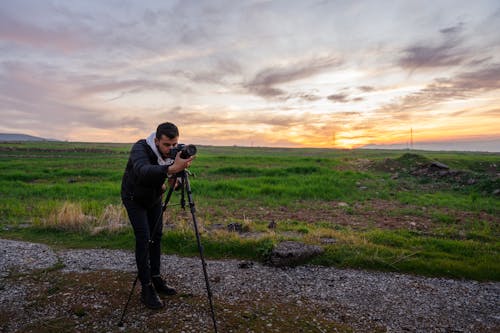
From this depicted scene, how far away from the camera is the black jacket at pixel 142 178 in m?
4.19

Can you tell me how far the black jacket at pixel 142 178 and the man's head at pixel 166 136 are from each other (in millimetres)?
218

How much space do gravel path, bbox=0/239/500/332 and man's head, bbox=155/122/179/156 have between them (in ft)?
9.13

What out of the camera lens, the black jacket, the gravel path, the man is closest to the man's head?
the man

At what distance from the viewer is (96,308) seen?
15.9 feet

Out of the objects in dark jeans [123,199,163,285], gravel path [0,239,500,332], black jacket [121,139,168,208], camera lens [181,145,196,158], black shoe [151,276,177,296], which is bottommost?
gravel path [0,239,500,332]

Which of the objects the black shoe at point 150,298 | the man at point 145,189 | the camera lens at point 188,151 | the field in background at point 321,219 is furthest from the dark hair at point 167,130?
the field in background at point 321,219

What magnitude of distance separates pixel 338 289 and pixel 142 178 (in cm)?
427

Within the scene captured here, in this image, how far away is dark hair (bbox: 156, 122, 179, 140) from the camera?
177 inches

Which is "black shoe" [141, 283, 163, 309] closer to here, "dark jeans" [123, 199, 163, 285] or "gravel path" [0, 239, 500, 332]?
"dark jeans" [123, 199, 163, 285]

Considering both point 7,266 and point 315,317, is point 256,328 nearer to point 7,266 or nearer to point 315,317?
point 315,317

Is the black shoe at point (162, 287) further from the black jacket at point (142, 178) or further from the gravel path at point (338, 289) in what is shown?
the black jacket at point (142, 178)

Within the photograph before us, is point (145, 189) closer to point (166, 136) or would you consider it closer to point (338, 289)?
point (166, 136)

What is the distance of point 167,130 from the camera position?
4.51 meters

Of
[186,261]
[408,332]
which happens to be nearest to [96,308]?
[186,261]
